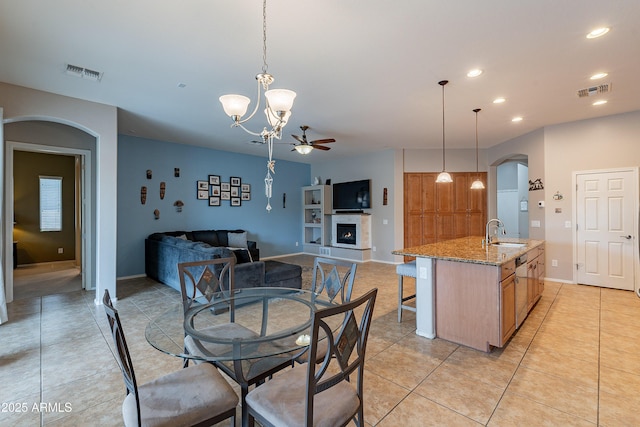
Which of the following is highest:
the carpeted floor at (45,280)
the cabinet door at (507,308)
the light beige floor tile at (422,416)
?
the cabinet door at (507,308)

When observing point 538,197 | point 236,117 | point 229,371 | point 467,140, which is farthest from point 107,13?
point 538,197

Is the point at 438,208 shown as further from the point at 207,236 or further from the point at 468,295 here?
the point at 207,236

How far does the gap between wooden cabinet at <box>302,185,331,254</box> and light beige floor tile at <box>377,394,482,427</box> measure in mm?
6420

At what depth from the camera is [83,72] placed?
316cm

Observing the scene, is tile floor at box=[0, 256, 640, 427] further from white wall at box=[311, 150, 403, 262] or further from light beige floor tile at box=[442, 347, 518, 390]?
white wall at box=[311, 150, 403, 262]

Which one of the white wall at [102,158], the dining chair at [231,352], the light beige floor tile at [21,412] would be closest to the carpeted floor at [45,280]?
the white wall at [102,158]

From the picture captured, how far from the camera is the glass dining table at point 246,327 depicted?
156 centimetres

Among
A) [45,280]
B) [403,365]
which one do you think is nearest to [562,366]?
[403,365]

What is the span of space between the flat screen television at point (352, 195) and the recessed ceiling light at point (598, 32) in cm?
513

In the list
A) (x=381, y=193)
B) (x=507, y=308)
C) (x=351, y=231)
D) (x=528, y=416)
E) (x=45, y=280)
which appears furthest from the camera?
(x=351, y=231)

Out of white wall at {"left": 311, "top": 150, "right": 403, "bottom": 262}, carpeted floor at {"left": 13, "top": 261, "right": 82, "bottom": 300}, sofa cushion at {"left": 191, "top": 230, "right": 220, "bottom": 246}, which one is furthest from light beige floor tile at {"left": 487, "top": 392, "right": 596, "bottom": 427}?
carpeted floor at {"left": 13, "top": 261, "right": 82, "bottom": 300}

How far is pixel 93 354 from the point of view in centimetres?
271

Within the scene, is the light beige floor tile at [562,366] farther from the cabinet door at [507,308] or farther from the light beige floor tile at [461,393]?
the light beige floor tile at [461,393]

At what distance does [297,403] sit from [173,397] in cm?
59
